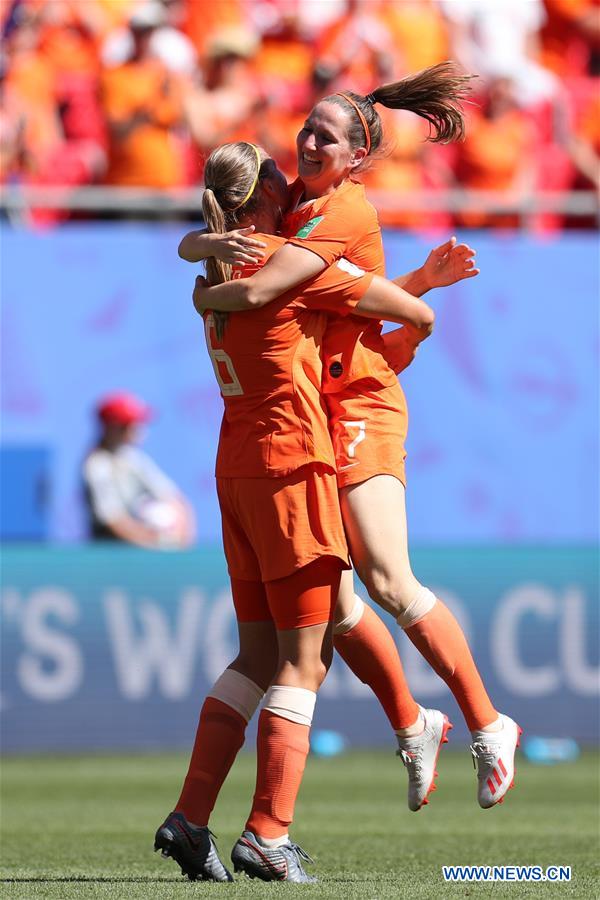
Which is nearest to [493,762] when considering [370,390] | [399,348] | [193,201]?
[370,390]

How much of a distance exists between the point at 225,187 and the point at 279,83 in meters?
8.68

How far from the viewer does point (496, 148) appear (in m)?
13.2

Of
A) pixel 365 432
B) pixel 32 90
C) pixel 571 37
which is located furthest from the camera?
pixel 571 37

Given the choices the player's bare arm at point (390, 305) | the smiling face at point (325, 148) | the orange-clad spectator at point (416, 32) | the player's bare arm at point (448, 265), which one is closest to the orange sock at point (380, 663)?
the player's bare arm at point (390, 305)

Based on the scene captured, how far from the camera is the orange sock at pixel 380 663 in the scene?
5273 millimetres

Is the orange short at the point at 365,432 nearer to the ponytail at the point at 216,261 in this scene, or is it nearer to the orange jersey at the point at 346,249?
the orange jersey at the point at 346,249

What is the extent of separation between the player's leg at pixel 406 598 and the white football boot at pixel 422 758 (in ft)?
0.07

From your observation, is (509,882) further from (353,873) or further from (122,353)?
(122,353)

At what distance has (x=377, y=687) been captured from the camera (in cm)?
532

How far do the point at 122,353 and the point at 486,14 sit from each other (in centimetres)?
467

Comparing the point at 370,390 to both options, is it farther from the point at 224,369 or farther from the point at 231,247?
the point at 231,247

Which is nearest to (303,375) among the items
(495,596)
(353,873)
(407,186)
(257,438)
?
(257,438)

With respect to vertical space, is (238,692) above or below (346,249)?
below

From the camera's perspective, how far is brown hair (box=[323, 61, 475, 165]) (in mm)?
5098
